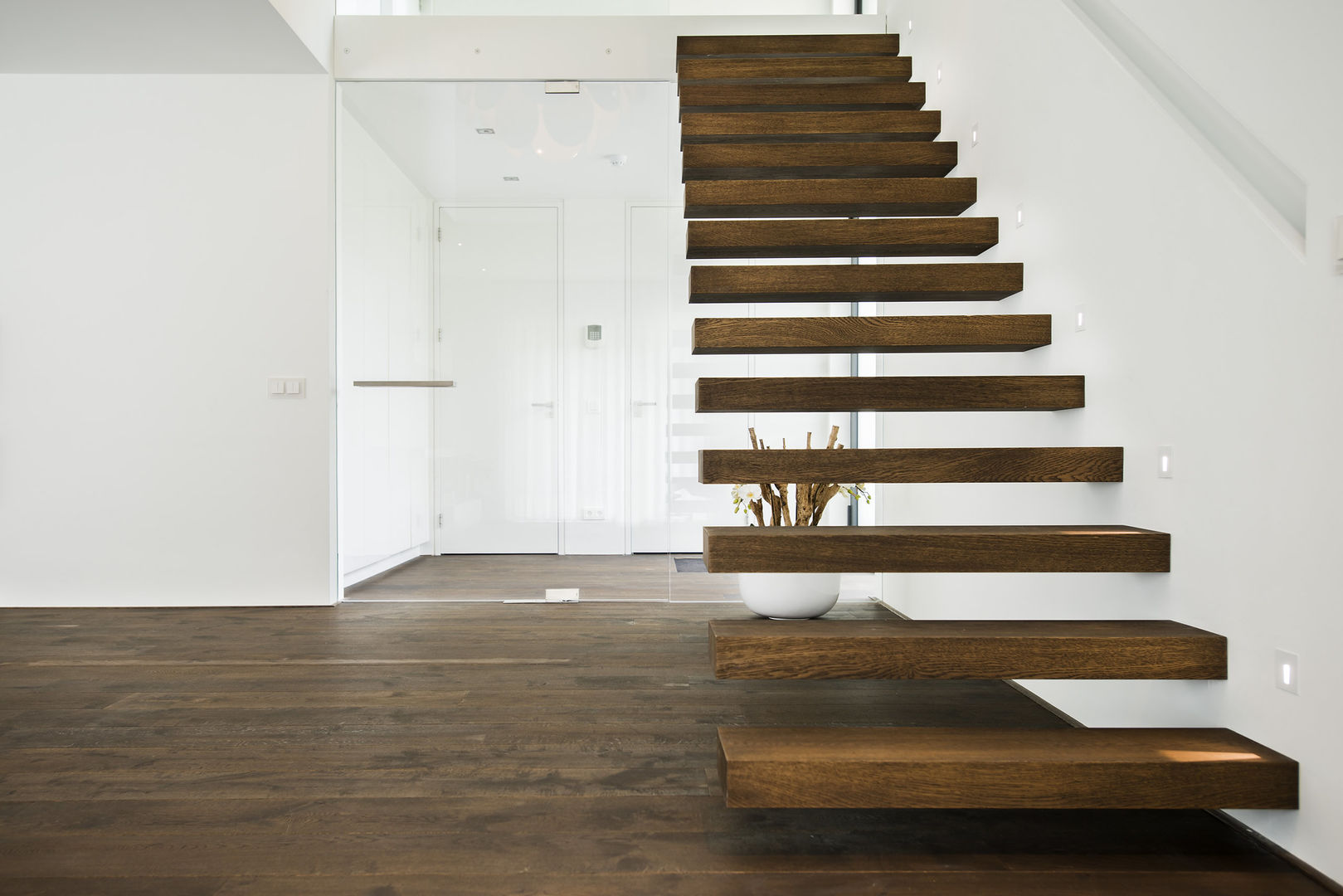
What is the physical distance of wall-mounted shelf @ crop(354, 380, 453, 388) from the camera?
4.11 metres

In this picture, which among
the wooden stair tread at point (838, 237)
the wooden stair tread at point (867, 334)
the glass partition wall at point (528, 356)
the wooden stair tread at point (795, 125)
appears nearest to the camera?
the wooden stair tread at point (867, 334)

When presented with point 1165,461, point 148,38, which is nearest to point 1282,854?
point 1165,461

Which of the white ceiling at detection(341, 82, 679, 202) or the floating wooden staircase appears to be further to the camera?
the white ceiling at detection(341, 82, 679, 202)

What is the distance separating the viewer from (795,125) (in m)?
3.07

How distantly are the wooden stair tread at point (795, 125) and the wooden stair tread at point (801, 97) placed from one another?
0.44ft

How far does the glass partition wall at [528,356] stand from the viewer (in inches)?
161

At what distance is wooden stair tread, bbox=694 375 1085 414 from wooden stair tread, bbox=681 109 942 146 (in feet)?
4.42

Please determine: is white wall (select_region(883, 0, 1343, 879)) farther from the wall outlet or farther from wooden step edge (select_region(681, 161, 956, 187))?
wooden step edge (select_region(681, 161, 956, 187))

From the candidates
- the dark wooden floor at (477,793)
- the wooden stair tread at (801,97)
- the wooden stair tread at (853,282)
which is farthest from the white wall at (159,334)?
the wooden stair tread at (853,282)

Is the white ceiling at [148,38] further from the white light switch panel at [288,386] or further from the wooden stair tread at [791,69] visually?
the wooden stair tread at [791,69]

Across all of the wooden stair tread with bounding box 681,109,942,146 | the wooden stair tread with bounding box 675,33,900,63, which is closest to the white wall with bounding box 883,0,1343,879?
the wooden stair tread with bounding box 681,109,942,146

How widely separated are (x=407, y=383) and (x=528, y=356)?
0.61 m

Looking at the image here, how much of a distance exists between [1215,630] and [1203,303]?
0.66m

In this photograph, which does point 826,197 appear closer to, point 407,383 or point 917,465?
point 917,465
